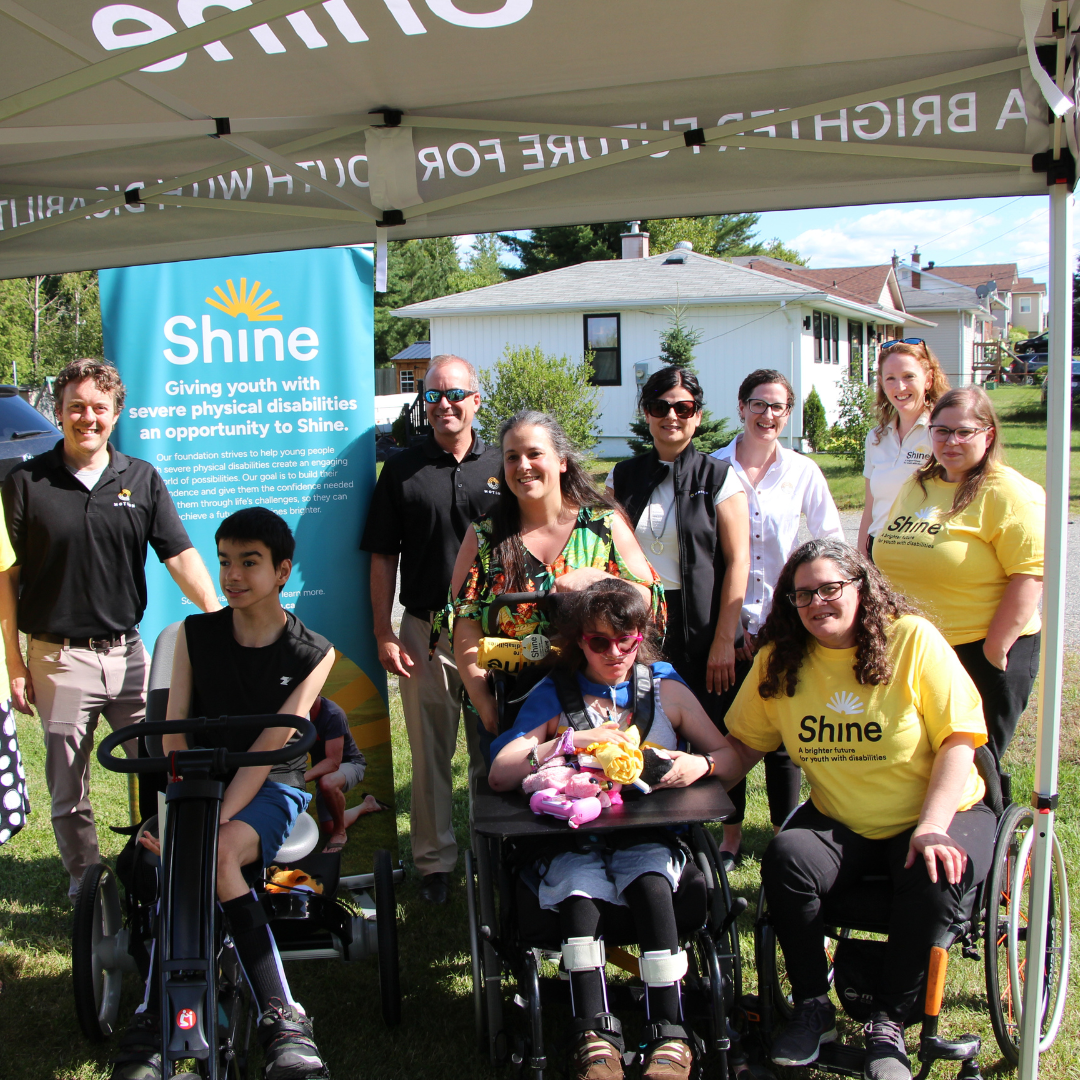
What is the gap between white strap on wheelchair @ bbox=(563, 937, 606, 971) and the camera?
2504 millimetres

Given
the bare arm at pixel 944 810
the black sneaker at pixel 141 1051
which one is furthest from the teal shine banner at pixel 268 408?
the bare arm at pixel 944 810

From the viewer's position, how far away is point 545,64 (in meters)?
3.02

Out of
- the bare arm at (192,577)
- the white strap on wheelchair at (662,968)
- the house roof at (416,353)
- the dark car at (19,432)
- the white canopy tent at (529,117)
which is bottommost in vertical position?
the white strap on wheelchair at (662,968)

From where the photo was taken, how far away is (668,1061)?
2365 mm

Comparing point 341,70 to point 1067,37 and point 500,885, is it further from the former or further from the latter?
point 500,885

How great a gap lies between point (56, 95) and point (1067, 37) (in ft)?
8.21

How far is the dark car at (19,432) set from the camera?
27.4ft

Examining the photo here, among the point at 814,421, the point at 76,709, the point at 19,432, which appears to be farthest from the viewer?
the point at 814,421

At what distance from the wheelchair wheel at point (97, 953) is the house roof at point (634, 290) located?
69.5ft

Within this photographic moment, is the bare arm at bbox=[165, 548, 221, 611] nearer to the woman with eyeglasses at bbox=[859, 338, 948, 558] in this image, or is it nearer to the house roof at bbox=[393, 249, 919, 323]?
the woman with eyeglasses at bbox=[859, 338, 948, 558]

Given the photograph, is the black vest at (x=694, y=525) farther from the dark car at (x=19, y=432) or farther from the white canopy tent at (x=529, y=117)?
the dark car at (x=19, y=432)

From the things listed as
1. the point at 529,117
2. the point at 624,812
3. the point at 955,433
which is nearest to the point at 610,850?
the point at 624,812

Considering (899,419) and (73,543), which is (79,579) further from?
(899,419)

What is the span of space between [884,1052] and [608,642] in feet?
4.23
